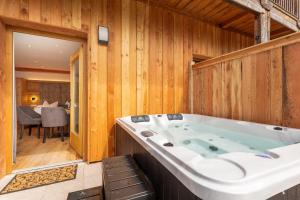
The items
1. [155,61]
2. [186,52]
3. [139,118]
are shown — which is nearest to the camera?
[139,118]

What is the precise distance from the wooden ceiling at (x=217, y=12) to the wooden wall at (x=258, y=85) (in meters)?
1.00

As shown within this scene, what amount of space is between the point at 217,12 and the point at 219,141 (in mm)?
2366

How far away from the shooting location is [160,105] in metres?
2.52

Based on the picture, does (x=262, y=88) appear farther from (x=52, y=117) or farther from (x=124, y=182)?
(x=52, y=117)

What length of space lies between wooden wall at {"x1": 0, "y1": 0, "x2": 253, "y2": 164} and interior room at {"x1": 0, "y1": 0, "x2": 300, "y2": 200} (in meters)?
0.01

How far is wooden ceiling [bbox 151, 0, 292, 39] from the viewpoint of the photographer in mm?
2506

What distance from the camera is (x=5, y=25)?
68.0 inches

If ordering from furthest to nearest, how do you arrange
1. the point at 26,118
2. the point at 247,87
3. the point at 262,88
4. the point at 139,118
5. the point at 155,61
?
the point at 26,118, the point at 155,61, the point at 139,118, the point at 247,87, the point at 262,88

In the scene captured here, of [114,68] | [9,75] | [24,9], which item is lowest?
[9,75]

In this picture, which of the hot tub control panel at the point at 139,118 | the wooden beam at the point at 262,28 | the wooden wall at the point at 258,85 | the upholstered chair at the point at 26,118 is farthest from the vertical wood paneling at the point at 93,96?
the wooden beam at the point at 262,28

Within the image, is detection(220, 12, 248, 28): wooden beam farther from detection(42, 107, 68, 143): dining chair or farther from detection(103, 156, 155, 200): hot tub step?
detection(42, 107, 68, 143): dining chair

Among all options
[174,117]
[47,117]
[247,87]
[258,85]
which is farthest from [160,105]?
[47,117]

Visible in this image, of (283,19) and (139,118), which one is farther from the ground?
(283,19)

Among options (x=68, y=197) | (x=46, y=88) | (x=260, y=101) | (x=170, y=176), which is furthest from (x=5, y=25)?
(x=46, y=88)
